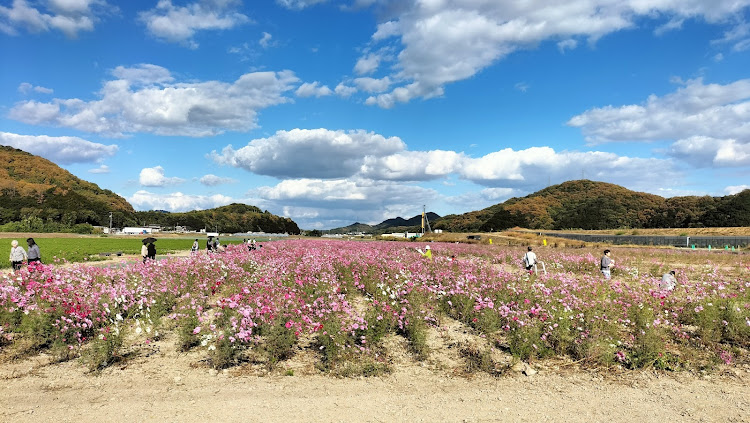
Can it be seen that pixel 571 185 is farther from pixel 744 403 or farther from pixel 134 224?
pixel 744 403

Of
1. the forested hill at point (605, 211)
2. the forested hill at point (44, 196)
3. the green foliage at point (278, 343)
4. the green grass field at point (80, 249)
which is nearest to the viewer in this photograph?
the green foliage at point (278, 343)

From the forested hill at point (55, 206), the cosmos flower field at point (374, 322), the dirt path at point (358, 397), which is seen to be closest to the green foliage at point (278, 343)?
the cosmos flower field at point (374, 322)

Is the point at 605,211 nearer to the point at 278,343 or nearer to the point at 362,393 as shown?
the point at 278,343

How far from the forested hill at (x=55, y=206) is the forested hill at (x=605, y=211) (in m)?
109

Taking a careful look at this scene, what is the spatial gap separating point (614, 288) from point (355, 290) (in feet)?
24.6

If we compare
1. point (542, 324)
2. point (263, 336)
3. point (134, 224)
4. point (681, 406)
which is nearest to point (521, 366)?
point (542, 324)

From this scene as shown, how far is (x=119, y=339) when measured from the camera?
25.7 feet

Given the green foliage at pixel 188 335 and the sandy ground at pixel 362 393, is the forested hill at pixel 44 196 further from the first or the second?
the sandy ground at pixel 362 393

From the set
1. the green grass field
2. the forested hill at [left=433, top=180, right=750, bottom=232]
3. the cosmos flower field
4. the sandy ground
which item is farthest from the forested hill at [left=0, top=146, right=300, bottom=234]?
the sandy ground

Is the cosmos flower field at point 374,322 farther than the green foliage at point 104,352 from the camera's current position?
Yes

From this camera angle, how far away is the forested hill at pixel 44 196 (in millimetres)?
122625

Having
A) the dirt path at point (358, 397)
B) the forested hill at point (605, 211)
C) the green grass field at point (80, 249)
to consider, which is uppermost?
the forested hill at point (605, 211)

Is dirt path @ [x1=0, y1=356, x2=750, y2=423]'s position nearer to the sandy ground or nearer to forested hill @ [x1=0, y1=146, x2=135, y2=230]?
the sandy ground

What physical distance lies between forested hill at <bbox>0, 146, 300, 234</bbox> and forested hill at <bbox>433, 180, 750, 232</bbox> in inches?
4275
